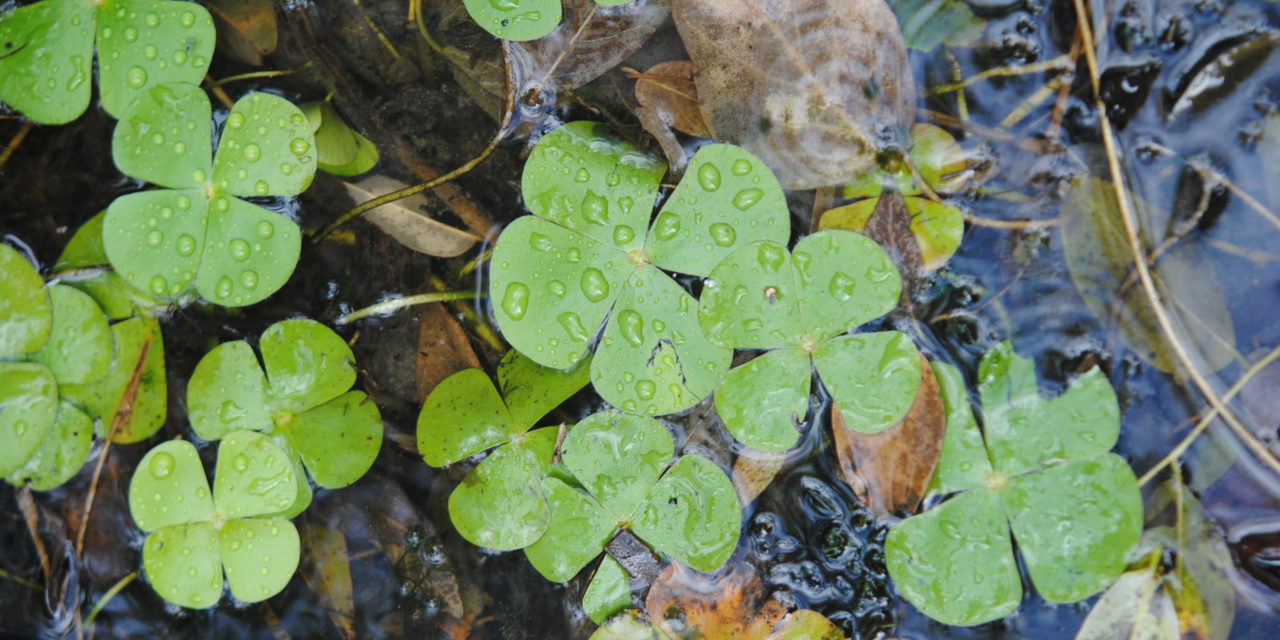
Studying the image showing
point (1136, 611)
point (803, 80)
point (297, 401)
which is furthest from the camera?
point (297, 401)

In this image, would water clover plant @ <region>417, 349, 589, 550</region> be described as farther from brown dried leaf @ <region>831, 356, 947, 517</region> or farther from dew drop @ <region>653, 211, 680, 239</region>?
brown dried leaf @ <region>831, 356, 947, 517</region>

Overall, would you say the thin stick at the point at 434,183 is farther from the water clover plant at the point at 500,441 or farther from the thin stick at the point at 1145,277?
the thin stick at the point at 1145,277

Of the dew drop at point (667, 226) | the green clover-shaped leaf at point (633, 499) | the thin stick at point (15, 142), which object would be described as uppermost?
the dew drop at point (667, 226)

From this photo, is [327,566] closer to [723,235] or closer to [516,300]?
[516,300]

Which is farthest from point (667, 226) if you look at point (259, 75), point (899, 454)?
point (259, 75)

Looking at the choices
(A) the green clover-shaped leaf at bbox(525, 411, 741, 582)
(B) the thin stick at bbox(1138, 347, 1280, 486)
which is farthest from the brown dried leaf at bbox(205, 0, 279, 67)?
(B) the thin stick at bbox(1138, 347, 1280, 486)

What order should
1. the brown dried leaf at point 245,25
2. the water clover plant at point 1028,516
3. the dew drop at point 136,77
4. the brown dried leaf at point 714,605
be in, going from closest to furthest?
the water clover plant at point 1028,516
the brown dried leaf at point 714,605
the dew drop at point 136,77
the brown dried leaf at point 245,25

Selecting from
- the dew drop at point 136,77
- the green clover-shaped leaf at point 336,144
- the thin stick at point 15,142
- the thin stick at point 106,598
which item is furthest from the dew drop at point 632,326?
the thin stick at point 15,142
